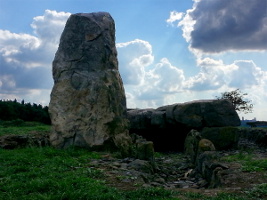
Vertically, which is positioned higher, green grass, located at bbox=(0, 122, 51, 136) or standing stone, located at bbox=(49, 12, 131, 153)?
standing stone, located at bbox=(49, 12, 131, 153)

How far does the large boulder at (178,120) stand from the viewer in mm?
19375

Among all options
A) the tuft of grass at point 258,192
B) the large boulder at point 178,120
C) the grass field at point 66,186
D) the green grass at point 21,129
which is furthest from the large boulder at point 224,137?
the green grass at point 21,129

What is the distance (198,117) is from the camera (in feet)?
65.4

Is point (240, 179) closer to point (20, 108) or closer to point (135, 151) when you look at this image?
point (135, 151)

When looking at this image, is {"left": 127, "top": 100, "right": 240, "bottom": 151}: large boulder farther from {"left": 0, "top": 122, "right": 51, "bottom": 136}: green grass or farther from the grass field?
the grass field

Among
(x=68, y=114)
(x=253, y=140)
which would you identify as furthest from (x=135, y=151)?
(x=253, y=140)

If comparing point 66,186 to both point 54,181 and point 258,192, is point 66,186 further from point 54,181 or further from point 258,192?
point 258,192

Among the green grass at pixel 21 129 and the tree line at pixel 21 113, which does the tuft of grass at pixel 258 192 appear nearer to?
the green grass at pixel 21 129

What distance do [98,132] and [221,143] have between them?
636cm

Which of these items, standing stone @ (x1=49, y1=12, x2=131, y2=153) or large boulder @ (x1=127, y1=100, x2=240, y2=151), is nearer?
standing stone @ (x1=49, y1=12, x2=131, y2=153)

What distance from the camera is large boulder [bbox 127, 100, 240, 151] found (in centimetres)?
1938

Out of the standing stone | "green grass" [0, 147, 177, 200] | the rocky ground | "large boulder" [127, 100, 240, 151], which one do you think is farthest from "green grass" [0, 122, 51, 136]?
the rocky ground

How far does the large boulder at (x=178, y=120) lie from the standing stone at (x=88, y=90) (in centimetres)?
518

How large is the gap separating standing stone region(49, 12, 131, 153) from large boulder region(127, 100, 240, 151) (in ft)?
17.0
